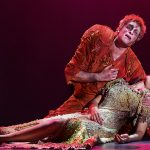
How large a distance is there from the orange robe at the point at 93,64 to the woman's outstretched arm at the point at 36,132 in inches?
23.7

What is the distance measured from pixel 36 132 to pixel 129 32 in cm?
134

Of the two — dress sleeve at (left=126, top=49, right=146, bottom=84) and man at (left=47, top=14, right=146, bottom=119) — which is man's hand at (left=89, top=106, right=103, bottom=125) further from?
dress sleeve at (left=126, top=49, right=146, bottom=84)

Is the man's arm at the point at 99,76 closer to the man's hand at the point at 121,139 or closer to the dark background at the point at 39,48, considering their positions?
the dark background at the point at 39,48

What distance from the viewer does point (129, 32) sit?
14.9ft

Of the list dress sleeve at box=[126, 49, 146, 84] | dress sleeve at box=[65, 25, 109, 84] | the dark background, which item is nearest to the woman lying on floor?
dress sleeve at box=[126, 49, 146, 84]

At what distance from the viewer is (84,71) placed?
4715 mm

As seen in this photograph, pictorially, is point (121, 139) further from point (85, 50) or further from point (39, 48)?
point (39, 48)

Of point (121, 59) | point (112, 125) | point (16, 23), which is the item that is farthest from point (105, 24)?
point (112, 125)

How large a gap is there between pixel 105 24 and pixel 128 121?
119 cm

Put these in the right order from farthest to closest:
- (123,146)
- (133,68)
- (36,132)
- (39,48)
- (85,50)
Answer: (39,48)
(133,68)
(85,50)
(36,132)
(123,146)

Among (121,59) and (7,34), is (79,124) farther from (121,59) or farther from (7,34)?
(7,34)

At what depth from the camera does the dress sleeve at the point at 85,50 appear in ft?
15.1

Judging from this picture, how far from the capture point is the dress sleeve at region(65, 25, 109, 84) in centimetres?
461

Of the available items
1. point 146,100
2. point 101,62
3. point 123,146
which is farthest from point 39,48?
point 123,146
